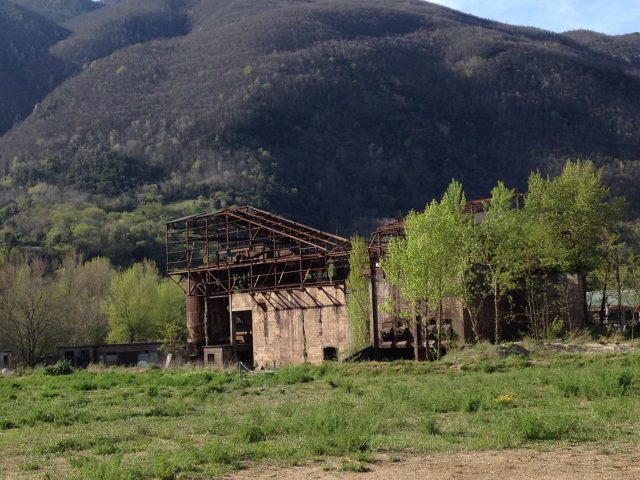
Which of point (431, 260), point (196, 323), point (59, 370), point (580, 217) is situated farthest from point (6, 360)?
point (580, 217)

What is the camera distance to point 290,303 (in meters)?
46.4

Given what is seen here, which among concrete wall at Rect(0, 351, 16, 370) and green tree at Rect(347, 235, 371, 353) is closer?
green tree at Rect(347, 235, 371, 353)

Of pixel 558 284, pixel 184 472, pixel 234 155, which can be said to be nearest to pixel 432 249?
pixel 558 284

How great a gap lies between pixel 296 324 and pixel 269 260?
445 cm

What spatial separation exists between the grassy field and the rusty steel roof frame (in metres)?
15.2

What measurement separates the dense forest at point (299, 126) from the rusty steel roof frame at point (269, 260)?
43.4 metres

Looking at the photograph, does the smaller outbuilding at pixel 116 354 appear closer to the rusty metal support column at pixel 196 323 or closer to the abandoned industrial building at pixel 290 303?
the rusty metal support column at pixel 196 323

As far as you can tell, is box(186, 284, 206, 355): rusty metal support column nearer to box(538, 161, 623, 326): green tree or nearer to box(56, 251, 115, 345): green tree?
box(56, 251, 115, 345): green tree

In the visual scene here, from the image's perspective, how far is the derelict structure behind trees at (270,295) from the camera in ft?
147

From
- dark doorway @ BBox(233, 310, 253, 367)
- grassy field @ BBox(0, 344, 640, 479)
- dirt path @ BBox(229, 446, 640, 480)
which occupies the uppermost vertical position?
dark doorway @ BBox(233, 310, 253, 367)

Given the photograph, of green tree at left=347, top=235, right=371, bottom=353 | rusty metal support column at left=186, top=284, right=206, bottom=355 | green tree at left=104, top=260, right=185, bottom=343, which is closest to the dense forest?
green tree at left=104, top=260, right=185, bottom=343

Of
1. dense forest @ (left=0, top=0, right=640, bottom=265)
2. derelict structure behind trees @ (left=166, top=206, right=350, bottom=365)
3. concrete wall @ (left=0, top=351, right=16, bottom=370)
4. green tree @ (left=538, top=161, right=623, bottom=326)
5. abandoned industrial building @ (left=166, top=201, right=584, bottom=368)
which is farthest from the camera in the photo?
dense forest @ (left=0, top=0, right=640, bottom=265)

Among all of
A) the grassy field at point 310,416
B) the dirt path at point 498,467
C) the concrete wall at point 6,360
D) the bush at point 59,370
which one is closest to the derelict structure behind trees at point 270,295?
the bush at point 59,370

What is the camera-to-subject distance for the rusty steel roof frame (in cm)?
4581
